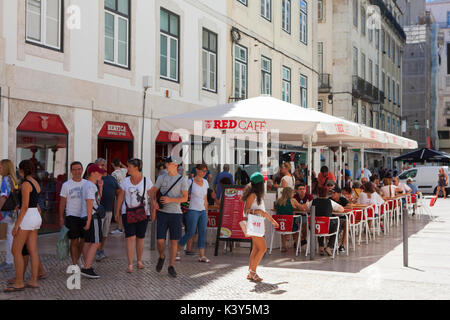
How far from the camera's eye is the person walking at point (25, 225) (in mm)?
7074

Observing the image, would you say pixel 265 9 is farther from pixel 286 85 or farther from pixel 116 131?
pixel 116 131

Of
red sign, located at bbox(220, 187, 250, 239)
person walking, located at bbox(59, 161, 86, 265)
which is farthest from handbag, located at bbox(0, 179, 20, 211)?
red sign, located at bbox(220, 187, 250, 239)

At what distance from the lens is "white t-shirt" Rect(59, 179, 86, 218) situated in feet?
26.2

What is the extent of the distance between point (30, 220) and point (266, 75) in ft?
58.8

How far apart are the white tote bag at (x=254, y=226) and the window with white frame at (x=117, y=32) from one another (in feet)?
26.7

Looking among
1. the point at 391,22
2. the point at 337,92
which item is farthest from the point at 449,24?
the point at 337,92

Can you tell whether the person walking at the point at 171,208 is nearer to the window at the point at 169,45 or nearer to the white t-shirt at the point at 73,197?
the white t-shirt at the point at 73,197

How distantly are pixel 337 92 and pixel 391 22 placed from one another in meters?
15.4

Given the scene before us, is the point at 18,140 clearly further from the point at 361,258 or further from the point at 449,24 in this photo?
the point at 449,24

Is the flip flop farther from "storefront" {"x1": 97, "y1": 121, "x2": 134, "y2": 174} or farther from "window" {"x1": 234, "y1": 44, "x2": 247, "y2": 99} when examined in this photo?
"window" {"x1": 234, "y1": 44, "x2": 247, "y2": 99}

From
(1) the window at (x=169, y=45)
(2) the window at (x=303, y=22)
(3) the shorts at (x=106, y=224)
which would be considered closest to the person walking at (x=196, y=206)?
(3) the shorts at (x=106, y=224)

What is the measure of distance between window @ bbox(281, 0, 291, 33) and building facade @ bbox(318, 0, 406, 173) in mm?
11458

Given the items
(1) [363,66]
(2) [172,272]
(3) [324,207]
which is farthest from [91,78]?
(1) [363,66]
